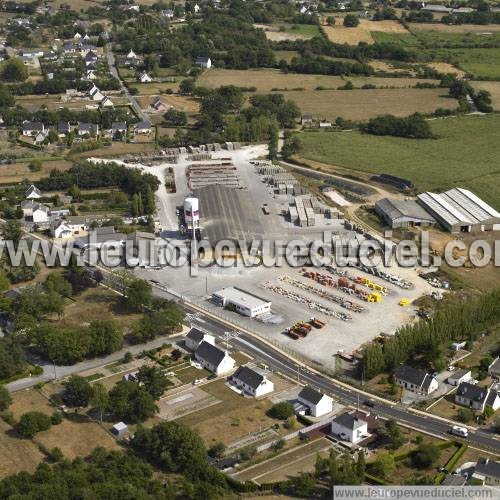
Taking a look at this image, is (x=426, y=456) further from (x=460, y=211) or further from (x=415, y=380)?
(x=460, y=211)

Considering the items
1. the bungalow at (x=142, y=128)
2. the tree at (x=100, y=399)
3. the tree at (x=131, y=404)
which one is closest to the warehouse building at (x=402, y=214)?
the tree at (x=131, y=404)

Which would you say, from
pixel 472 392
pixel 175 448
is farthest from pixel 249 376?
pixel 472 392

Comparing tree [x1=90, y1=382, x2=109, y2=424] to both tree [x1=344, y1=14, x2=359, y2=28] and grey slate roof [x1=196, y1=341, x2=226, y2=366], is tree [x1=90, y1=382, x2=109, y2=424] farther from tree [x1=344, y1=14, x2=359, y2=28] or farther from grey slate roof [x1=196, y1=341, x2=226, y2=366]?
tree [x1=344, y1=14, x2=359, y2=28]

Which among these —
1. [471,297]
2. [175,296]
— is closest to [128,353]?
[175,296]

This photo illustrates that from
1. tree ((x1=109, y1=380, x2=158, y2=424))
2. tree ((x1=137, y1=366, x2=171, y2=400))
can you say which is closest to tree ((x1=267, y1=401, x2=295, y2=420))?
tree ((x1=137, y1=366, x2=171, y2=400))

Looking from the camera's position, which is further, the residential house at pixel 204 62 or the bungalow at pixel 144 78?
the residential house at pixel 204 62

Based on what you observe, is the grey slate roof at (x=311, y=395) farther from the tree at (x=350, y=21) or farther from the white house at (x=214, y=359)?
the tree at (x=350, y=21)
